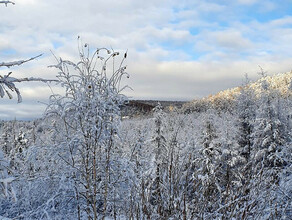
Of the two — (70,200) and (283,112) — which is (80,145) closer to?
(70,200)

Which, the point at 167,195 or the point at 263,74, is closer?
the point at 167,195

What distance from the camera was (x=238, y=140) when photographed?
69.6 ft

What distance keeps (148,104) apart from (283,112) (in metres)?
A: 91.4

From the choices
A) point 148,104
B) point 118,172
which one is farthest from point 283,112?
point 148,104

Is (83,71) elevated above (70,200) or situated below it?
above

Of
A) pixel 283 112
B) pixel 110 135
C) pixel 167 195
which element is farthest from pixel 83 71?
pixel 283 112


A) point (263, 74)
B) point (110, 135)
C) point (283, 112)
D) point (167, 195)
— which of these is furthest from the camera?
point (263, 74)

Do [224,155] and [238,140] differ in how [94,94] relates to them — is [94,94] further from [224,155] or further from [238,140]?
[238,140]

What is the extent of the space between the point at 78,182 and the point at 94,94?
1.45 meters

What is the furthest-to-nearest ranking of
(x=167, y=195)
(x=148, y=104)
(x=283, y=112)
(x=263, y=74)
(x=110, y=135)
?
(x=148, y=104)
(x=263, y=74)
(x=283, y=112)
(x=110, y=135)
(x=167, y=195)

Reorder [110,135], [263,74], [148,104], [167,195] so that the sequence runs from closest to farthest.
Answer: [167,195]
[110,135]
[263,74]
[148,104]

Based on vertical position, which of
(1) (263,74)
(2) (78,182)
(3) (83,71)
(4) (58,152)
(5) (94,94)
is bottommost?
(2) (78,182)

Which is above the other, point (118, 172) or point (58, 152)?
point (58, 152)

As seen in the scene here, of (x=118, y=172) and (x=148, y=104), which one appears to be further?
A: (x=148, y=104)
